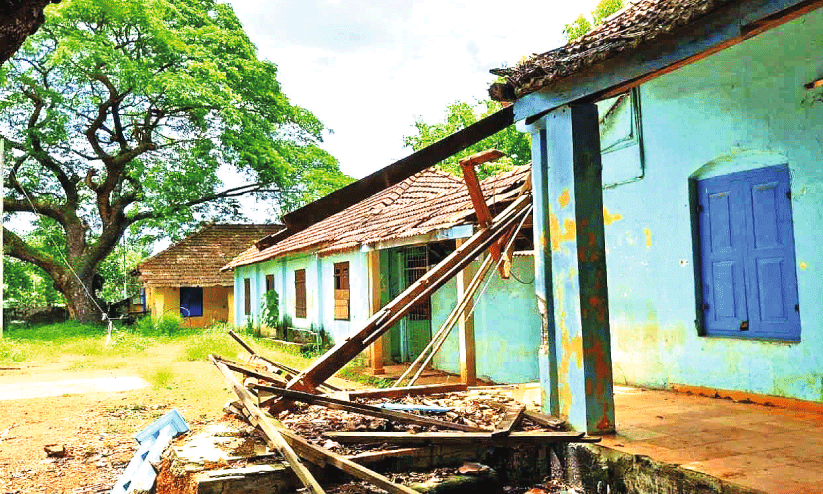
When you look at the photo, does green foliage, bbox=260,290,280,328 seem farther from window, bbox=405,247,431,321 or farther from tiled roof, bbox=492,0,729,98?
tiled roof, bbox=492,0,729,98

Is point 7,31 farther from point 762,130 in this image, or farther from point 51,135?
point 51,135

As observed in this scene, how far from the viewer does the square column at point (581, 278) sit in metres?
4.35

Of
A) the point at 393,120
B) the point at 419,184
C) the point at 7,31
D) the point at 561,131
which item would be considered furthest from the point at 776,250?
the point at 393,120

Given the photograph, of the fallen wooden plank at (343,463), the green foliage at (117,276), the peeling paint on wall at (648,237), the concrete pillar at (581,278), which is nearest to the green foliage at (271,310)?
the peeling paint on wall at (648,237)

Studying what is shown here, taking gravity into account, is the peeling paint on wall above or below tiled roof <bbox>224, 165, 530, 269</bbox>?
below

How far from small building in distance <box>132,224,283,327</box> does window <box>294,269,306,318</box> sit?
373 inches

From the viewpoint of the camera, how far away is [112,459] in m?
6.46

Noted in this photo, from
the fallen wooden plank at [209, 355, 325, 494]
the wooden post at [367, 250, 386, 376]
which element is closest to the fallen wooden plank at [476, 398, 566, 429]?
the fallen wooden plank at [209, 355, 325, 494]

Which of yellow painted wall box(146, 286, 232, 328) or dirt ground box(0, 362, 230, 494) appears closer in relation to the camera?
dirt ground box(0, 362, 230, 494)

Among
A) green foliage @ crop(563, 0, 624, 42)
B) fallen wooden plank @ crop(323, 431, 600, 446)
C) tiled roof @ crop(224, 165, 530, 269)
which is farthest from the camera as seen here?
green foliage @ crop(563, 0, 624, 42)

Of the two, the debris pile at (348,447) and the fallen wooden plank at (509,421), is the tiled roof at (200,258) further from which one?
the fallen wooden plank at (509,421)

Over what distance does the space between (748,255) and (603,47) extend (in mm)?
2939

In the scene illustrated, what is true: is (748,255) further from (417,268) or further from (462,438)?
(417,268)

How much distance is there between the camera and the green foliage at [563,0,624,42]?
1961 cm
